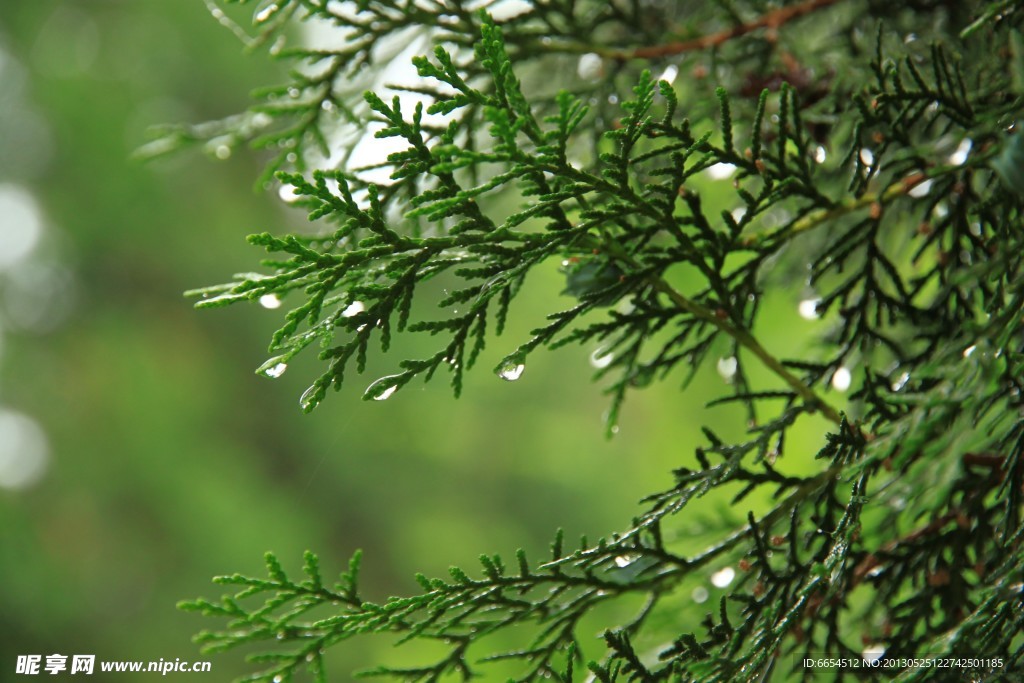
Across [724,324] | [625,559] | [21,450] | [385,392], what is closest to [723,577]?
Result: [625,559]

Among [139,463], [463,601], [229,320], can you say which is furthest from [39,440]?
[463,601]

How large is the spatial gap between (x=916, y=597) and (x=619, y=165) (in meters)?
1.02

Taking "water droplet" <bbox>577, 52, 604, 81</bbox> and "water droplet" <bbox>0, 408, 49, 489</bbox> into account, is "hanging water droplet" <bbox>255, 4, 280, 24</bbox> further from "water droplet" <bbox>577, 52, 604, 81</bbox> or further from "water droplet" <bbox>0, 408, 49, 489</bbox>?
"water droplet" <bbox>0, 408, 49, 489</bbox>

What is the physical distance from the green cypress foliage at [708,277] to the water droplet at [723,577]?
39 millimetres

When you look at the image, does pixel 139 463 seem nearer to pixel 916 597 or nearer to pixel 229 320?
pixel 229 320

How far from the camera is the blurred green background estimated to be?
26.5 ft

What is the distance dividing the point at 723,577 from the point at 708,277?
677 millimetres

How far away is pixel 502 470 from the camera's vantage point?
9852 millimetres

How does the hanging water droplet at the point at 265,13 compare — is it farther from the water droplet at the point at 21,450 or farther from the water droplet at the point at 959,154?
the water droplet at the point at 21,450

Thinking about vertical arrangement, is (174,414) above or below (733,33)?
above

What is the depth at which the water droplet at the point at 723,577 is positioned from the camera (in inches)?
64.8

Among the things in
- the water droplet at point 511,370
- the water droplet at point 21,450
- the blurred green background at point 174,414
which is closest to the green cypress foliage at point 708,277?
the water droplet at point 511,370

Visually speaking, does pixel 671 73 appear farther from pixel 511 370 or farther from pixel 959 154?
pixel 511 370

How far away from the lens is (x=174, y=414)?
8.53m
